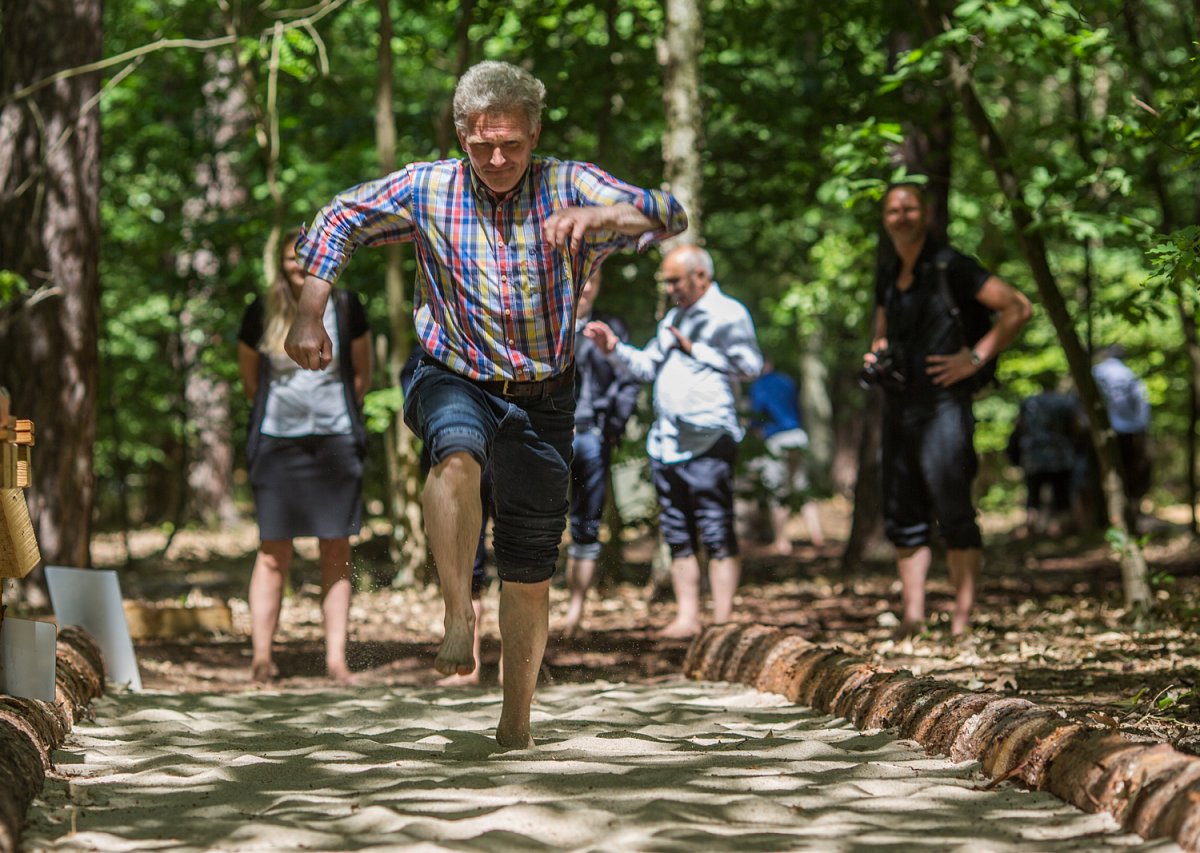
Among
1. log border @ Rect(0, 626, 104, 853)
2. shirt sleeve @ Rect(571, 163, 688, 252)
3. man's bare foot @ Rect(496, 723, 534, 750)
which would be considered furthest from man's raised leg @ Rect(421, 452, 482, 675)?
log border @ Rect(0, 626, 104, 853)

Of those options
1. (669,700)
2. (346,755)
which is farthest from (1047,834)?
(669,700)

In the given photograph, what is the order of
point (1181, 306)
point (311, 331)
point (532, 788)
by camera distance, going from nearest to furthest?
point (532, 788)
point (311, 331)
point (1181, 306)

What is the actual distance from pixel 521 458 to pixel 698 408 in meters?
3.59

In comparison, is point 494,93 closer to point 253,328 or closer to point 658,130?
point 253,328

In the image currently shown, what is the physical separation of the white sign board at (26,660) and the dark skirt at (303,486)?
2172 mm

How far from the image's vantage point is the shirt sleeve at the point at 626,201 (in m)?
4.44

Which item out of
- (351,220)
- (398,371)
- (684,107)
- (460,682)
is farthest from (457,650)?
(684,107)

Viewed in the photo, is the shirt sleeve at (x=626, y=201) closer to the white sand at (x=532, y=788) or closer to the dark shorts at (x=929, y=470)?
the white sand at (x=532, y=788)

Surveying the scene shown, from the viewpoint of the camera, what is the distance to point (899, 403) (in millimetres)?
7699

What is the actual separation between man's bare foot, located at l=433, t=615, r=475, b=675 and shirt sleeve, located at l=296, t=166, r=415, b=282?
1128mm

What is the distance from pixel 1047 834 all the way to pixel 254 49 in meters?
8.17

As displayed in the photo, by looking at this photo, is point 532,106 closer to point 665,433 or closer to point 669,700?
point 669,700

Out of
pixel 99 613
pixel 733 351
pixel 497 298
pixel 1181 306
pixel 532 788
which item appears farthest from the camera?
pixel 1181 306

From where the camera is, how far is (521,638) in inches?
187
